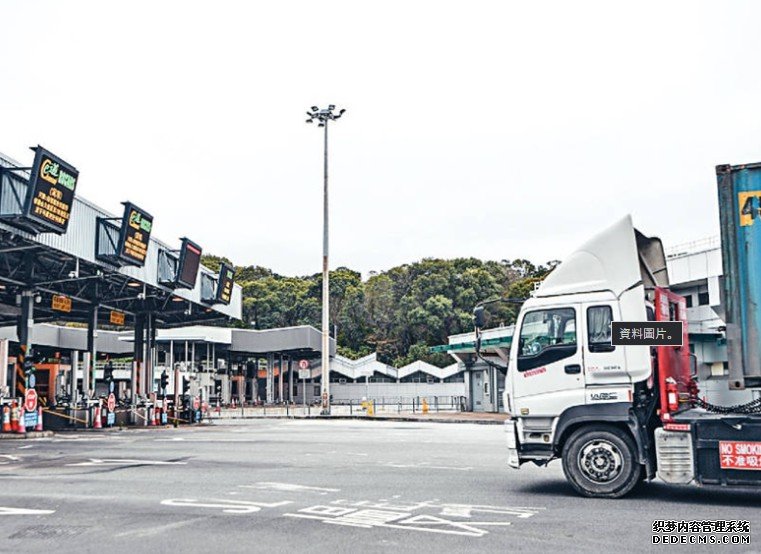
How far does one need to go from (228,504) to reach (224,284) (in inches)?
1133

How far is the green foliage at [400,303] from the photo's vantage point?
83938mm

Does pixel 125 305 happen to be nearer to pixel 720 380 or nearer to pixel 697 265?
pixel 697 265

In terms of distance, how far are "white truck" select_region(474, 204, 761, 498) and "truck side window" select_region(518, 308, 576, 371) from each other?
14 mm

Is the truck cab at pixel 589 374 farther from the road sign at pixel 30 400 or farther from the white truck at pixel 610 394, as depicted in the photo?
the road sign at pixel 30 400

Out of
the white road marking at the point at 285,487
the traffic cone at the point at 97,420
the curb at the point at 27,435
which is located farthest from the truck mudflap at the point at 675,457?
the traffic cone at the point at 97,420

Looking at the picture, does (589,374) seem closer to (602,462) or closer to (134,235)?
(602,462)

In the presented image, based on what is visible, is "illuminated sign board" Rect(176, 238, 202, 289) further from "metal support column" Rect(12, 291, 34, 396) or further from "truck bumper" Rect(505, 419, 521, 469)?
"truck bumper" Rect(505, 419, 521, 469)

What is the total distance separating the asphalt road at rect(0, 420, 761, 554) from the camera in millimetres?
8438

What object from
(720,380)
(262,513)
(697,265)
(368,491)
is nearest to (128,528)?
(262,513)

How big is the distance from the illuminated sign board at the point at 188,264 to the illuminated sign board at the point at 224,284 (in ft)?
13.4

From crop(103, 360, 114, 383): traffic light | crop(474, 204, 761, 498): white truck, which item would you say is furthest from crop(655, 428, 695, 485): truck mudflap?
crop(103, 360, 114, 383): traffic light

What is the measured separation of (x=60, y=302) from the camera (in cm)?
3077

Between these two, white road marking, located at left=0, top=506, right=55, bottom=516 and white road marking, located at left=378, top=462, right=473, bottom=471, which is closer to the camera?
white road marking, located at left=0, top=506, right=55, bottom=516

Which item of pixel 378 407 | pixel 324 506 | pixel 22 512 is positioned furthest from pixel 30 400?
pixel 378 407
